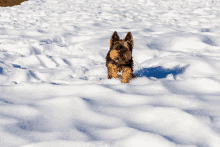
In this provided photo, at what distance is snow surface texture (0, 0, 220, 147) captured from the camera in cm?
154

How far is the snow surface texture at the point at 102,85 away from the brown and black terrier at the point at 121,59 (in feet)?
0.49

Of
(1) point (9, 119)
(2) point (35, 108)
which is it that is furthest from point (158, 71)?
(1) point (9, 119)

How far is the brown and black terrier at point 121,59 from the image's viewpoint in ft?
8.17

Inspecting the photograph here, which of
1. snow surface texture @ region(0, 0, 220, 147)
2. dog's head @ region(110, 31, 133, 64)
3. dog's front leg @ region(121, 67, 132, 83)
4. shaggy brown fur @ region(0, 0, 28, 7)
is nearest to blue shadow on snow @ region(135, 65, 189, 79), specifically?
snow surface texture @ region(0, 0, 220, 147)

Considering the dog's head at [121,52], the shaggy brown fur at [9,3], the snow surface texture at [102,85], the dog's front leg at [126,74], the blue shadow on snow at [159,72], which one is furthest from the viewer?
the shaggy brown fur at [9,3]

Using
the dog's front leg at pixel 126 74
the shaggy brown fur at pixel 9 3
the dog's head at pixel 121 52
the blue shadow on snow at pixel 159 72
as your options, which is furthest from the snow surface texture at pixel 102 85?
the shaggy brown fur at pixel 9 3

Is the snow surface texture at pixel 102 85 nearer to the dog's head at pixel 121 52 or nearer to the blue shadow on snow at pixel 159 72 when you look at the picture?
the blue shadow on snow at pixel 159 72

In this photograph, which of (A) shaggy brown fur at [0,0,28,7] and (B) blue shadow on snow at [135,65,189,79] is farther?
(A) shaggy brown fur at [0,0,28,7]

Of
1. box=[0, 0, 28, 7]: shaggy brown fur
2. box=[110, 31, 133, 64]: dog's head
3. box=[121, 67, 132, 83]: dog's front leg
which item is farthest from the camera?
box=[0, 0, 28, 7]: shaggy brown fur

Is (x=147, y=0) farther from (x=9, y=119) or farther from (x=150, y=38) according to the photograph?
(x=9, y=119)

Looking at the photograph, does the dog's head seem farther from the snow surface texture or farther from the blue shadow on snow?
the blue shadow on snow

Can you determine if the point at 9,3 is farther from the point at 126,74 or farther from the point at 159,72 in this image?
the point at 126,74

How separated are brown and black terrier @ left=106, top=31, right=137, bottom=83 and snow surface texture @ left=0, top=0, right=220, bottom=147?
150mm

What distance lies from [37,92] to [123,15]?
677 cm
